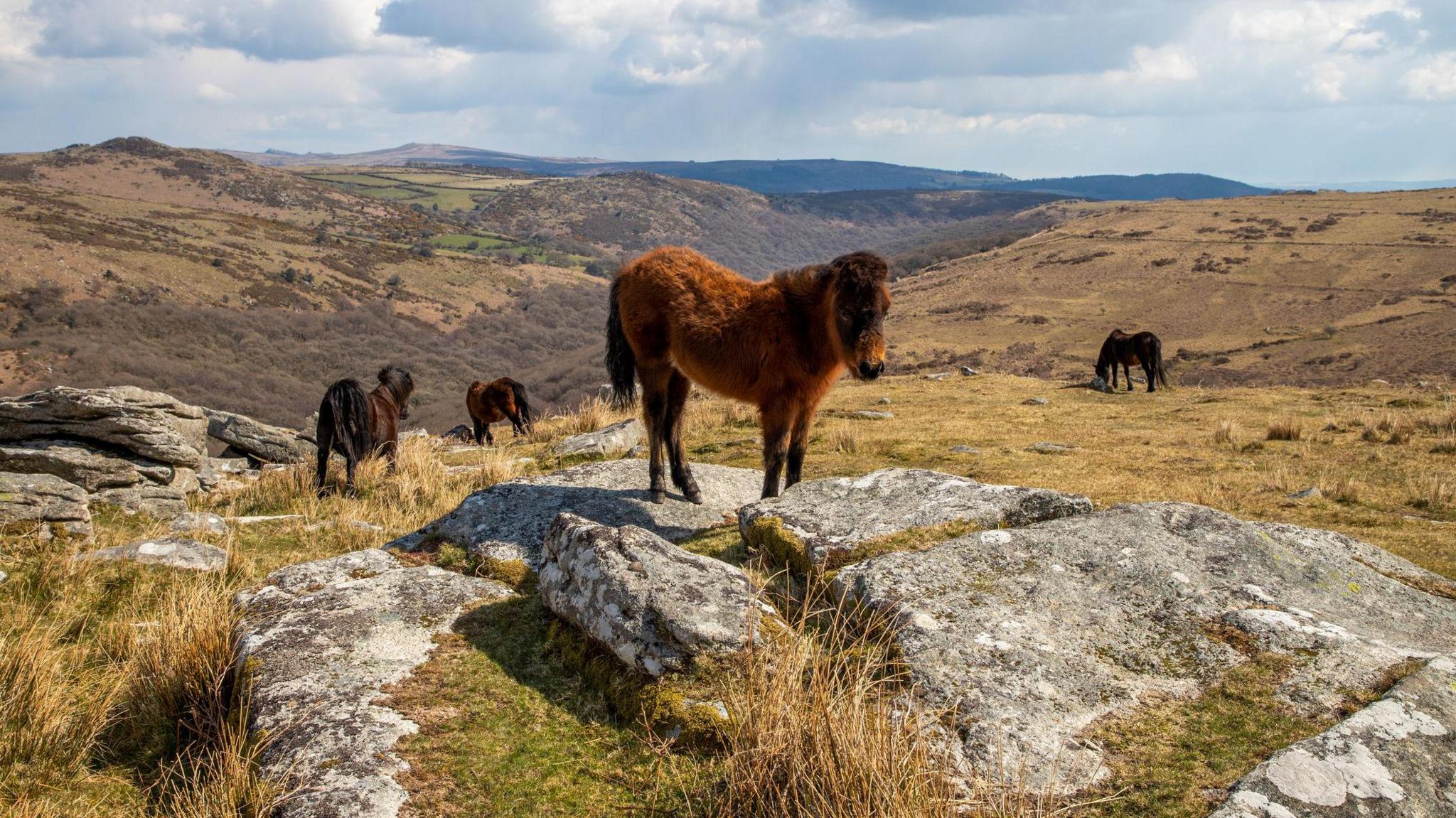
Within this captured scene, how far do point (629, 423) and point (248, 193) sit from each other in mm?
104455

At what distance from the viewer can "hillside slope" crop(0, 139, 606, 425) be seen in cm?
3925

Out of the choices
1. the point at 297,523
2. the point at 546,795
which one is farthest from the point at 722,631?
the point at 297,523

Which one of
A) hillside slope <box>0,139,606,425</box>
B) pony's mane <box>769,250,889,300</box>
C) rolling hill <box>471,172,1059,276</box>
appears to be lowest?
hillside slope <box>0,139,606,425</box>

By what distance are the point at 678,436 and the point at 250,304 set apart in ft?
184

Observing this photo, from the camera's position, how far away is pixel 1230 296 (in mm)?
45500

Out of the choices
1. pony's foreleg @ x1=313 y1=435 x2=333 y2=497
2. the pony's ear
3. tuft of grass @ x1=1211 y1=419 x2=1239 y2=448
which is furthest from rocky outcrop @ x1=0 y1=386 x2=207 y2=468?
tuft of grass @ x1=1211 y1=419 x2=1239 y2=448

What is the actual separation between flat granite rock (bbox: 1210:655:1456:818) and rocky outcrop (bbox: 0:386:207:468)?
375 inches

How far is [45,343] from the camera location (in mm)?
37250

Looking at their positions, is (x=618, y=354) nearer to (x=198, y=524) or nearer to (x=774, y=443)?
(x=774, y=443)

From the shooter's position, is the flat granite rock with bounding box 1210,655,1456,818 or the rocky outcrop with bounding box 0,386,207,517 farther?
the rocky outcrop with bounding box 0,386,207,517

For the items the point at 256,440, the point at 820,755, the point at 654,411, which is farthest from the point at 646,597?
the point at 256,440

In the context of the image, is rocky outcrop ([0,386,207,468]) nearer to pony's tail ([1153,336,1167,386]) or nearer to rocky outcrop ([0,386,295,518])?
rocky outcrop ([0,386,295,518])

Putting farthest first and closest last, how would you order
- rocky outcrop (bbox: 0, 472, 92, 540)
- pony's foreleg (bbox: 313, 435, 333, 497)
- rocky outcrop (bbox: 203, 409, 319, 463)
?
rocky outcrop (bbox: 203, 409, 319, 463) → pony's foreleg (bbox: 313, 435, 333, 497) → rocky outcrop (bbox: 0, 472, 92, 540)

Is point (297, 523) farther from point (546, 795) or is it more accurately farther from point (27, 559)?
point (546, 795)
